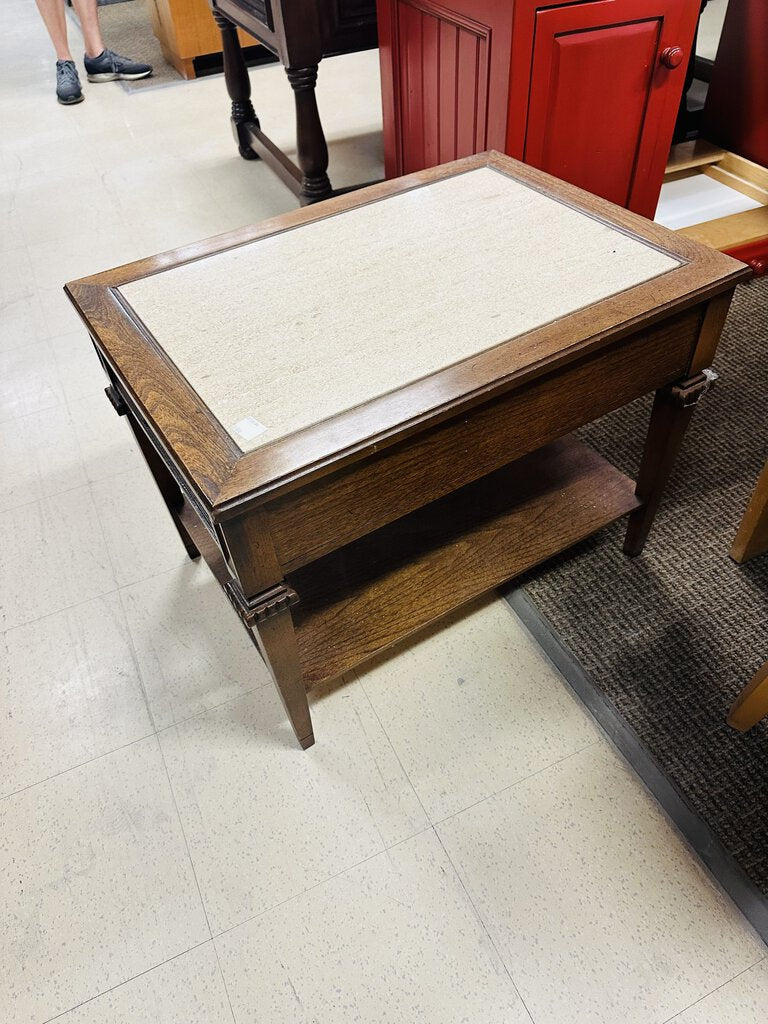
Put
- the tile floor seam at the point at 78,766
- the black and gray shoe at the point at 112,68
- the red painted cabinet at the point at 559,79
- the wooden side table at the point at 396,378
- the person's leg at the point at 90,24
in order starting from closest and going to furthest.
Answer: the wooden side table at the point at 396,378
the tile floor seam at the point at 78,766
the red painted cabinet at the point at 559,79
the person's leg at the point at 90,24
the black and gray shoe at the point at 112,68

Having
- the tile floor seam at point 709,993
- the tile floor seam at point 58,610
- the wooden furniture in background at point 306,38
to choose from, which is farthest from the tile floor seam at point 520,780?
the wooden furniture in background at point 306,38

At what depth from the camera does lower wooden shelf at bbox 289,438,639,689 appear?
1.14m

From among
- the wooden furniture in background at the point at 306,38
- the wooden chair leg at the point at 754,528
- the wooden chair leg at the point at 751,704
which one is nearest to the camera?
the wooden chair leg at the point at 751,704

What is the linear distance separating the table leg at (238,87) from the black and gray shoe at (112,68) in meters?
1.12

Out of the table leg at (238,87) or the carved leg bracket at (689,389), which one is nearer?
the carved leg bracket at (689,389)

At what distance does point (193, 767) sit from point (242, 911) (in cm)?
24

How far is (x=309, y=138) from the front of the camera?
2.30 meters

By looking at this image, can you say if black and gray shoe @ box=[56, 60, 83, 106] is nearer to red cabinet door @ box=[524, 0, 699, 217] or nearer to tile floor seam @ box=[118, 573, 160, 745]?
red cabinet door @ box=[524, 0, 699, 217]

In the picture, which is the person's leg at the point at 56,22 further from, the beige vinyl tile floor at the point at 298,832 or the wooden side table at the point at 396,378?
the wooden side table at the point at 396,378

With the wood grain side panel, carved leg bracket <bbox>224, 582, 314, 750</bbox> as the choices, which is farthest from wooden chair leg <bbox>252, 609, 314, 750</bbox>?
the wood grain side panel

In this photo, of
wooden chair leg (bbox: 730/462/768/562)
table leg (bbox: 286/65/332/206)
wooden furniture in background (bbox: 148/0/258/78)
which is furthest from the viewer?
wooden furniture in background (bbox: 148/0/258/78)

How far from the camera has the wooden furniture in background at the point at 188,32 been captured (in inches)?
138

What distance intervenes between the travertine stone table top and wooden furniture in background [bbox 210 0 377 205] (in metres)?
1.09

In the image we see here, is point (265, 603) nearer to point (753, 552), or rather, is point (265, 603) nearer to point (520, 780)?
point (520, 780)
